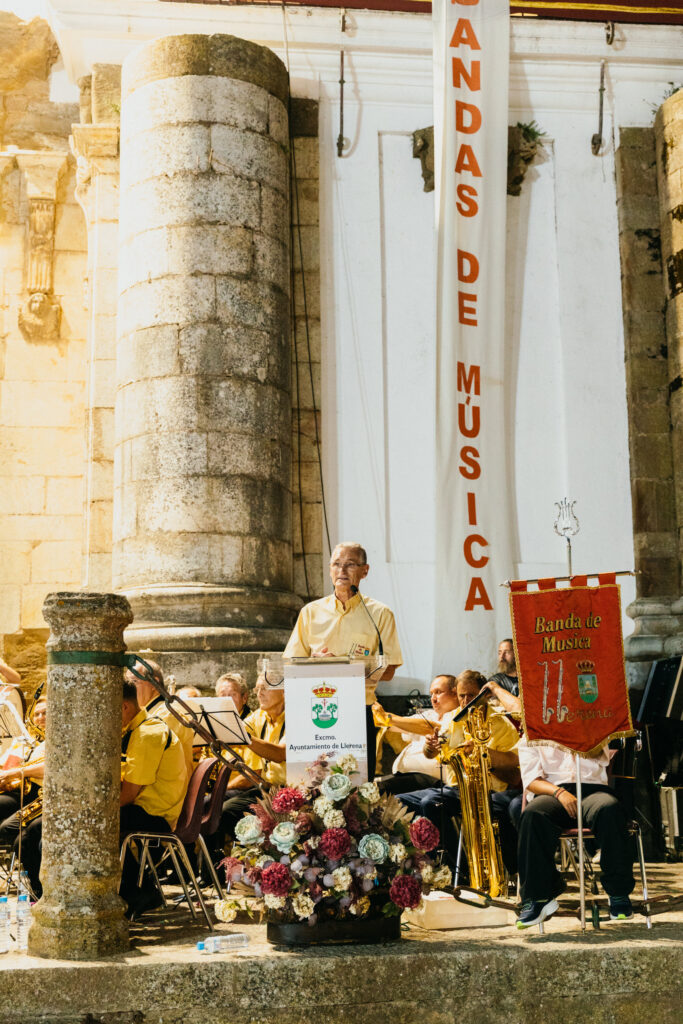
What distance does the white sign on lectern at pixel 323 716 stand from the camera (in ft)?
18.1

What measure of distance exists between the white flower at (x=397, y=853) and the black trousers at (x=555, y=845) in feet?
2.25

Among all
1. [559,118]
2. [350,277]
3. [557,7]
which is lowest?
[350,277]

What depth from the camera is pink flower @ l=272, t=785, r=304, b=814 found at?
5340 millimetres

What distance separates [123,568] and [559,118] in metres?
5.81

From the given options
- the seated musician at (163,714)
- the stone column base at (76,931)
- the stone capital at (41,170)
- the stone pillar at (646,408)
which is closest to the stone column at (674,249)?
the stone pillar at (646,408)

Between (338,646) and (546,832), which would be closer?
(546,832)

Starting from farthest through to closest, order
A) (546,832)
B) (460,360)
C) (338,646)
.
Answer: (460,360) < (338,646) < (546,832)

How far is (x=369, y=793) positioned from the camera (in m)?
5.35

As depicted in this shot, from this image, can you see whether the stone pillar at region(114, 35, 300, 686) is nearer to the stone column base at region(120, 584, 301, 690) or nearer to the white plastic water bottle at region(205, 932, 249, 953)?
the stone column base at region(120, 584, 301, 690)

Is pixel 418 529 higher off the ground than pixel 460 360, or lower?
lower

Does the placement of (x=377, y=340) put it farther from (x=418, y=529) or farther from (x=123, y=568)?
(x=123, y=568)

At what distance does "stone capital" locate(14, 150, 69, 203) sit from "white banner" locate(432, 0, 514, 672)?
11.9 feet

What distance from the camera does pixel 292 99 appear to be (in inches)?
450

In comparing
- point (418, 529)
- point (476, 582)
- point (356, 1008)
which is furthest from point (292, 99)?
point (356, 1008)
